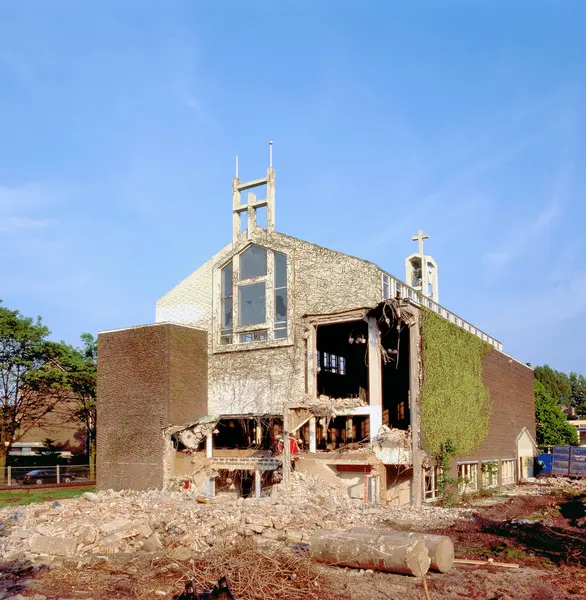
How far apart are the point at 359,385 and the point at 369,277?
1087 centimetres

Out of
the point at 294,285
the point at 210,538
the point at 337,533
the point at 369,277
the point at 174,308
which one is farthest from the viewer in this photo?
the point at 174,308

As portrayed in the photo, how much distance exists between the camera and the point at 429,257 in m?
39.0

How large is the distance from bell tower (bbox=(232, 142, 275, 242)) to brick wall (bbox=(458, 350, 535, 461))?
13700 millimetres

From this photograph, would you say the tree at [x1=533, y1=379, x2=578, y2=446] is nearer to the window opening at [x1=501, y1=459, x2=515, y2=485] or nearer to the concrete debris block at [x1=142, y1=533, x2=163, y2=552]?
the window opening at [x1=501, y1=459, x2=515, y2=485]

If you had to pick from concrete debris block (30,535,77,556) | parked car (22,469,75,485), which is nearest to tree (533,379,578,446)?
parked car (22,469,75,485)

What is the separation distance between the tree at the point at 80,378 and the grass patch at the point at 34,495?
8.14 m

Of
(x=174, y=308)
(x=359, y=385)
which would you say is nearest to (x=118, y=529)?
(x=174, y=308)

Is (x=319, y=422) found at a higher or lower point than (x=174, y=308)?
lower

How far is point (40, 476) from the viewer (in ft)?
126

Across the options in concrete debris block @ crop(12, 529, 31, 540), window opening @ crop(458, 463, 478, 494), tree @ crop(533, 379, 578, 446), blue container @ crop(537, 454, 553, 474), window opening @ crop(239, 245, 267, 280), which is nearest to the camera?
concrete debris block @ crop(12, 529, 31, 540)

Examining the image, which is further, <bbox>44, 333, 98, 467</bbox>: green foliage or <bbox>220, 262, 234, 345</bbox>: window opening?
<bbox>44, 333, 98, 467</bbox>: green foliage

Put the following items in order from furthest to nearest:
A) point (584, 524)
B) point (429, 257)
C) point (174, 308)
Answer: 1. point (429, 257)
2. point (174, 308)
3. point (584, 524)

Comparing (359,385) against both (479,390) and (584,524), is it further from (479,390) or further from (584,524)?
(584,524)

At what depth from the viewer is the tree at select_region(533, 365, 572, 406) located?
87688 millimetres
